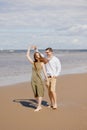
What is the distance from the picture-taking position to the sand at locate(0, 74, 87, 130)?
334 inches

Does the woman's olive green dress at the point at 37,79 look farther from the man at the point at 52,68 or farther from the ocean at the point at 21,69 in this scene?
the ocean at the point at 21,69

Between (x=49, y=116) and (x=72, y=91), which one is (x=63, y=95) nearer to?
(x=72, y=91)

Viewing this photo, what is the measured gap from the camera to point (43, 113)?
32.0 ft

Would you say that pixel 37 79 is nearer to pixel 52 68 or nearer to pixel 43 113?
pixel 52 68

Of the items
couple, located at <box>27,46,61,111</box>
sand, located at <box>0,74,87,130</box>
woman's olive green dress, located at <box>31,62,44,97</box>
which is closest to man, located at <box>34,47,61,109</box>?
couple, located at <box>27,46,61,111</box>

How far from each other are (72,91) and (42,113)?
4468mm

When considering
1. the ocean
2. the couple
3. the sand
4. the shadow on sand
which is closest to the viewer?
the sand

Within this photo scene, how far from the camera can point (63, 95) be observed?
13.1 meters

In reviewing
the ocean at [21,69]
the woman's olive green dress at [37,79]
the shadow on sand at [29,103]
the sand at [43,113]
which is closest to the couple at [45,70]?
the woman's olive green dress at [37,79]

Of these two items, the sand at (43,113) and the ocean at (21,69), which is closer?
the sand at (43,113)

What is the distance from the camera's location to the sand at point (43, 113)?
849cm

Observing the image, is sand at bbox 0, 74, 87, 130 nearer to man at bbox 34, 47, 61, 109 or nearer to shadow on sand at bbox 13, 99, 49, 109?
shadow on sand at bbox 13, 99, 49, 109

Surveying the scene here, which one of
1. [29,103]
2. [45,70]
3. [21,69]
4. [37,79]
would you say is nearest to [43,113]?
[37,79]

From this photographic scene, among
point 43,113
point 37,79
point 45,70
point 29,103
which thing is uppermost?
point 45,70
